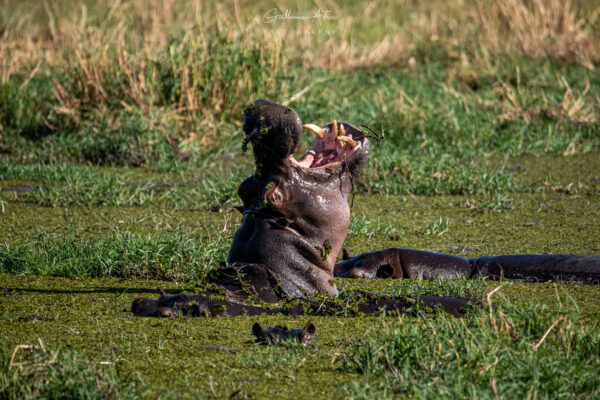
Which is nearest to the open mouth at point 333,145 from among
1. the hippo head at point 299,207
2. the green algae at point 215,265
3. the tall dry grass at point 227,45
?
the hippo head at point 299,207

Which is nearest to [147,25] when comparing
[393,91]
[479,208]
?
[393,91]

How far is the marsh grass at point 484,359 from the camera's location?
2.81 meters

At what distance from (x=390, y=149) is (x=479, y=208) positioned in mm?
1696

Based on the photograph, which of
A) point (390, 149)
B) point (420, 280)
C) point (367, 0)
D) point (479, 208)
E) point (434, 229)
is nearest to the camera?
point (420, 280)

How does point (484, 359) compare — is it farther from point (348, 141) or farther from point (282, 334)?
point (348, 141)

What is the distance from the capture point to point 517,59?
34.5 feet

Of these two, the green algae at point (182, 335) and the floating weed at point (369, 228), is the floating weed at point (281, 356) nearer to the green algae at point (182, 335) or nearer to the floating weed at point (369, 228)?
the green algae at point (182, 335)

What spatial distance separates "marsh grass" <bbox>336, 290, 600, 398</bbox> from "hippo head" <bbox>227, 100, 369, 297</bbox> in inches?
25.0

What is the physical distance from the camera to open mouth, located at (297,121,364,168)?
12.5 ft

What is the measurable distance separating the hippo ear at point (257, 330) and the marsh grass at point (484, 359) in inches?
13.1

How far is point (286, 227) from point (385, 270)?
109cm

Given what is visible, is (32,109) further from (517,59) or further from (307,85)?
(517,59)

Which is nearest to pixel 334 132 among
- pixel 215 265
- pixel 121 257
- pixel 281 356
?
pixel 281 356

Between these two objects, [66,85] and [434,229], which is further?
[66,85]
